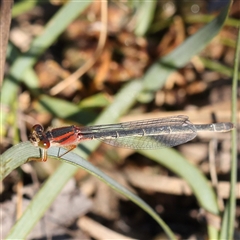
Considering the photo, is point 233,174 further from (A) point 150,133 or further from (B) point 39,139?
(B) point 39,139

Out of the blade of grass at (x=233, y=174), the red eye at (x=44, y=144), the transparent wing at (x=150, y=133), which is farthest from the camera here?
the transparent wing at (x=150, y=133)

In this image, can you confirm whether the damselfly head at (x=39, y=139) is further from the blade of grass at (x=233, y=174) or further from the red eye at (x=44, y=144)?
the blade of grass at (x=233, y=174)

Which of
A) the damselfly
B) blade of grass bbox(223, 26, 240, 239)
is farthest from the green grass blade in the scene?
the damselfly

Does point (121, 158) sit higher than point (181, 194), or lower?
higher

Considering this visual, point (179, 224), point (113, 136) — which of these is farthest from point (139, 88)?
point (179, 224)

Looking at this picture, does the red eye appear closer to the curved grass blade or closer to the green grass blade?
the curved grass blade

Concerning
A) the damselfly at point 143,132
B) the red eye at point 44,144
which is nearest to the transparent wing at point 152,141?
the damselfly at point 143,132

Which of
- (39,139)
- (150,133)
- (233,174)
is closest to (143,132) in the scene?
(150,133)

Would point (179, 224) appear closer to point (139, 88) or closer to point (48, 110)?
point (139, 88)
